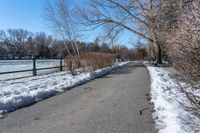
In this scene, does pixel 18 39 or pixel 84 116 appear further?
pixel 18 39

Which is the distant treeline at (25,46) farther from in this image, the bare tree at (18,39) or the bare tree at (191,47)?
the bare tree at (191,47)

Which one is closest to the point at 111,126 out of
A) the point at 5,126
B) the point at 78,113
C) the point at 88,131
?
the point at 88,131

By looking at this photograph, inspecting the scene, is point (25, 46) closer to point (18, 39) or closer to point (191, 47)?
point (18, 39)

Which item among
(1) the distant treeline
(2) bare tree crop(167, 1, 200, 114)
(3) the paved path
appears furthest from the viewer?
(1) the distant treeline

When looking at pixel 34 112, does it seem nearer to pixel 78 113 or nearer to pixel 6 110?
pixel 6 110

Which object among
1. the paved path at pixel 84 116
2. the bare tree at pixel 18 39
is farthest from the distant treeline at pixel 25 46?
the paved path at pixel 84 116

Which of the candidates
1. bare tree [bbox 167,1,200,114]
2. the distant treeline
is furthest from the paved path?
the distant treeline

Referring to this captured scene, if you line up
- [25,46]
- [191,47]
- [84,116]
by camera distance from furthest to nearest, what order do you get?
[25,46]
[84,116]
[191,47]

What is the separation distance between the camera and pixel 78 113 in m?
5.20

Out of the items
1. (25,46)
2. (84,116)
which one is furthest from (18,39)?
(84,116)

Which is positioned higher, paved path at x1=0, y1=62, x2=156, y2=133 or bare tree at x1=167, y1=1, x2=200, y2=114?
bare tree at x1=167, y1=1, x2=200, y2=114

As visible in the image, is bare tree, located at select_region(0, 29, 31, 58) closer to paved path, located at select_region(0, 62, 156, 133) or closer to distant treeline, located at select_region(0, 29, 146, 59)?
distant treeline, located at select_region(0, 29, 146, 59)

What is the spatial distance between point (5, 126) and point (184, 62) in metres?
3.71

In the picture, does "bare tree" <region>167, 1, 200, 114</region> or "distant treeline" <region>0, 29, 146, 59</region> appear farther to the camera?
"distant treeline" <region>0, 29, 146, 59</region>
